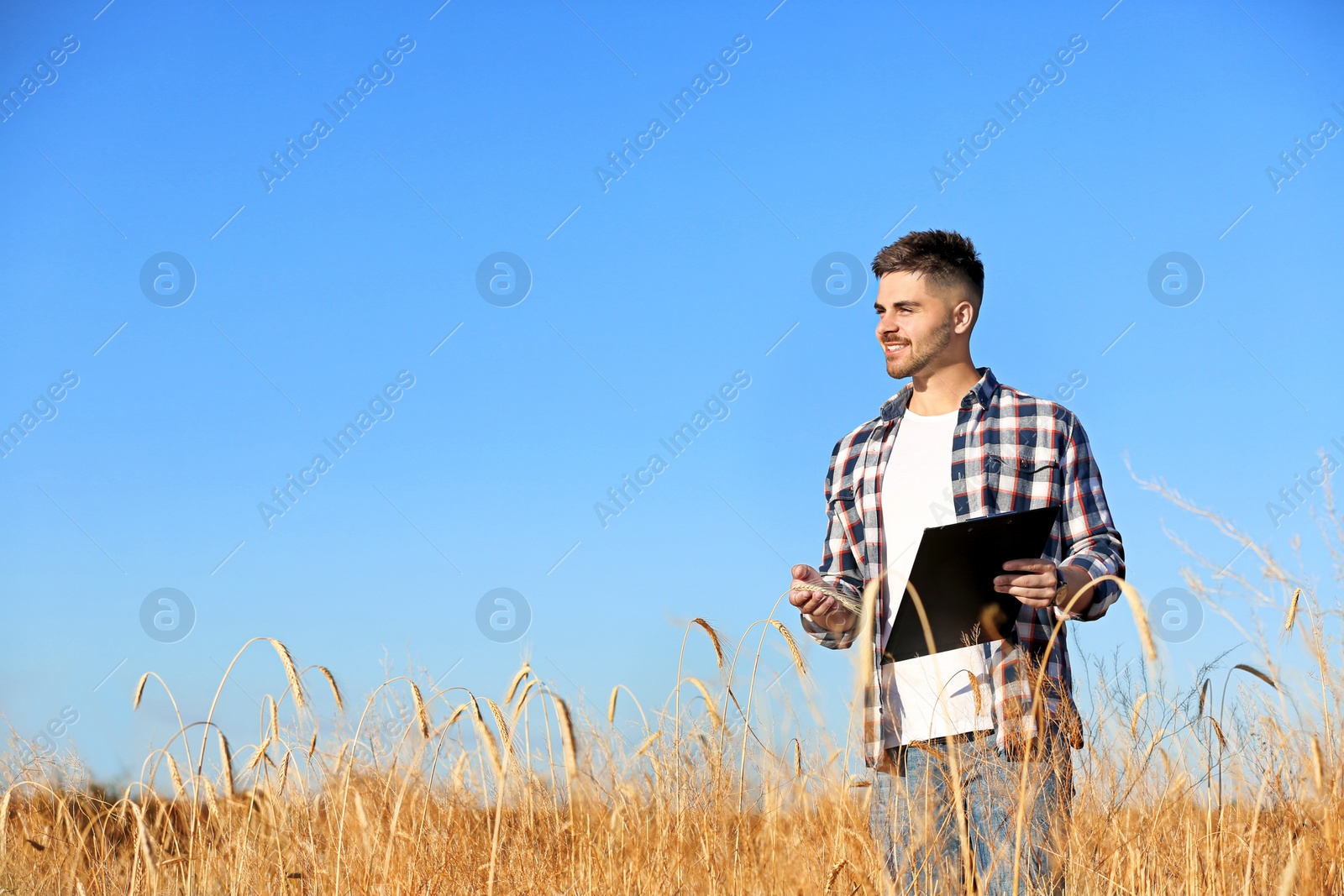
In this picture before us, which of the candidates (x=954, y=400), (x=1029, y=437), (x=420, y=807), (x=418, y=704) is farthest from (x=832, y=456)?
(x=420, y=807)

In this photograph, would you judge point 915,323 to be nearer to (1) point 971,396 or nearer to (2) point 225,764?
(1) point 971,396

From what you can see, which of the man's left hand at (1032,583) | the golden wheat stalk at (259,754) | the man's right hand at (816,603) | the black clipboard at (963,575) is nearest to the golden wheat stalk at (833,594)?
the man's right hand at (816,603)

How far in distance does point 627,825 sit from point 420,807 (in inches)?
34.4

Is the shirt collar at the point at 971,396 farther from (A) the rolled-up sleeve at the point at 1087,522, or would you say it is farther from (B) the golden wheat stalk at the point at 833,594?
(B) the golden wheat stalk at the point at 833,594

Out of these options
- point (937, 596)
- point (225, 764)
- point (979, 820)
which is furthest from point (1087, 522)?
point (225, 764)

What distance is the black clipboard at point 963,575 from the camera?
227 centimetres

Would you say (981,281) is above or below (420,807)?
above

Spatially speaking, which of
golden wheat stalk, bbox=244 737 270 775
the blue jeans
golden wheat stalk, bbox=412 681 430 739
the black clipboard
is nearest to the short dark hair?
the black clipboard

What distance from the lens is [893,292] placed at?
3041mm

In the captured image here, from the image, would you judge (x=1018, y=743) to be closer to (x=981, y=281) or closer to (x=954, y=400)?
(x=954, y=400)

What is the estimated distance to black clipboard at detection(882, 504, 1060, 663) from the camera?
2.27 metres

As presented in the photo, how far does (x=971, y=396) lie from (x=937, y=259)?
0.44 metres

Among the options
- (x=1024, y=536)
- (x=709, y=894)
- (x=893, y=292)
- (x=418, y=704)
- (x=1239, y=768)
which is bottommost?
(x=709, y=894)

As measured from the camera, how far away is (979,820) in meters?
2.56
